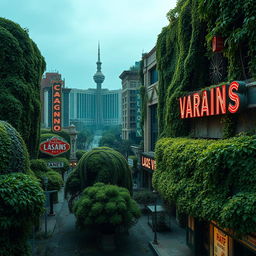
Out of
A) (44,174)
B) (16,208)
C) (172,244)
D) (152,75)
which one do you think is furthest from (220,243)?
(152,75)

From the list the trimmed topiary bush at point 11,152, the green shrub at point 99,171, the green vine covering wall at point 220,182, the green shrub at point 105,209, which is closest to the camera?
the green vine covering wall at point 220,182

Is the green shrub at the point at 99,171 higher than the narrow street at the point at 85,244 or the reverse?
higher

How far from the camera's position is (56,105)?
48.0 m

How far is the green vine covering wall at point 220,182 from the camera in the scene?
29.2ft

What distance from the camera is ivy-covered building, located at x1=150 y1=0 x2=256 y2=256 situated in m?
9.61

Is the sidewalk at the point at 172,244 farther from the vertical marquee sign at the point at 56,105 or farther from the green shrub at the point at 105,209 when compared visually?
the vertical marquee sign at the point at 56,105

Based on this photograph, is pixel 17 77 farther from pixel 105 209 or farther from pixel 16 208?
pixel 16 208

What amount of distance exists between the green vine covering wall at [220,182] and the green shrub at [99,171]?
7.67 m

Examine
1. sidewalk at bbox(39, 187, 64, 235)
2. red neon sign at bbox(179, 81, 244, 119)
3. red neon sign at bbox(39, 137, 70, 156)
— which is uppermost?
red neon sign at bbox(179, 81, 244, 119)

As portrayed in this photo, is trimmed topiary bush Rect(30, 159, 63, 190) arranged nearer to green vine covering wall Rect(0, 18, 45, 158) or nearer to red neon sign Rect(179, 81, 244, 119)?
green vine covering wall Rect(0, 18, 45, 158)

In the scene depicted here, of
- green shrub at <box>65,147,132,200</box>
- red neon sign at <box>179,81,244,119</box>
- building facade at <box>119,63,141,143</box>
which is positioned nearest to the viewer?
red neon sign at <box>179,81,244,119</box>

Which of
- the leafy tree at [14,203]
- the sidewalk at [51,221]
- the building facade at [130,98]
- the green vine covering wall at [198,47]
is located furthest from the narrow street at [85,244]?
the building facade at [130,98]

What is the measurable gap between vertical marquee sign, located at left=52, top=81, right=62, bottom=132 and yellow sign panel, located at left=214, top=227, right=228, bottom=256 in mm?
38954

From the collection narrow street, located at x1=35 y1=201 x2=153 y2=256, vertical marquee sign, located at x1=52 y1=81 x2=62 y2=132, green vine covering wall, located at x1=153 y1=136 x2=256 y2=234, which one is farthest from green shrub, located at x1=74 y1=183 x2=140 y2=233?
vertical marquee sign, located at x1=52 y1=81 x2=62 y2=132
